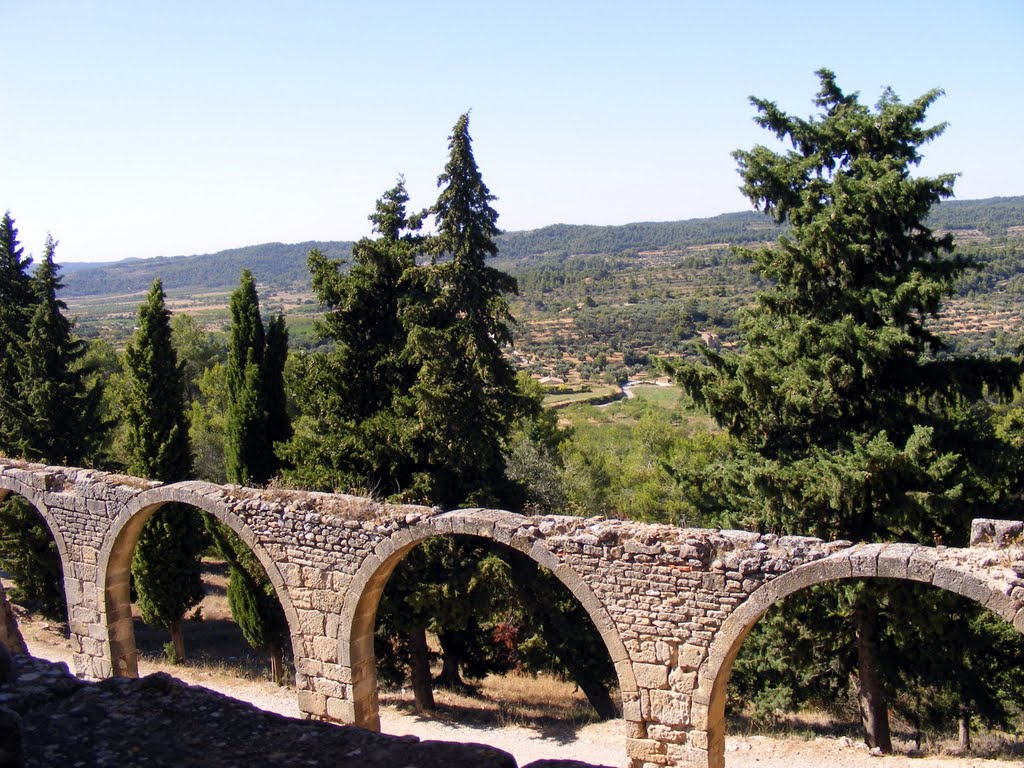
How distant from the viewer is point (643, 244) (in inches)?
5305

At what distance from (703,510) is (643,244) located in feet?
408

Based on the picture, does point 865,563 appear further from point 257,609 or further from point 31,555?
point 31,555

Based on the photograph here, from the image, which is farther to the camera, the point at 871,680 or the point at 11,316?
the point at 11,316

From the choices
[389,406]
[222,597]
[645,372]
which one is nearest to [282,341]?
[389,406]

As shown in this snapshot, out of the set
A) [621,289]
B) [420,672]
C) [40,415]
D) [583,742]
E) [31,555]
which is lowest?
[583,742]

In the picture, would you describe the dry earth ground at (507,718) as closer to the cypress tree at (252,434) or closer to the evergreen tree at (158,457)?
the cypress tree at (252,434)

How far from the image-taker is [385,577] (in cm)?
1055

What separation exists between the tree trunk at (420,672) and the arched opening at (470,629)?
0.02 m

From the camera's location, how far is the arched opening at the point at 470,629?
10.1 m

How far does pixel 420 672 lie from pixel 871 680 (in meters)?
7.27

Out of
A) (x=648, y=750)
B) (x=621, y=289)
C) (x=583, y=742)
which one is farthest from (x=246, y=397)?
(x=621, y=289)

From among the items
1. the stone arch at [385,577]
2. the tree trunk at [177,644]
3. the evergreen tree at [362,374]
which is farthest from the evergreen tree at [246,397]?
the stone arch at [385,577]

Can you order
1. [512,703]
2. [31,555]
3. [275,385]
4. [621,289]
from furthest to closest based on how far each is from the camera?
1. [621,289]
2. [31,555]
3. [275,385]
4. [512,703]

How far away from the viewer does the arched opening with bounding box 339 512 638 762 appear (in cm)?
1008
